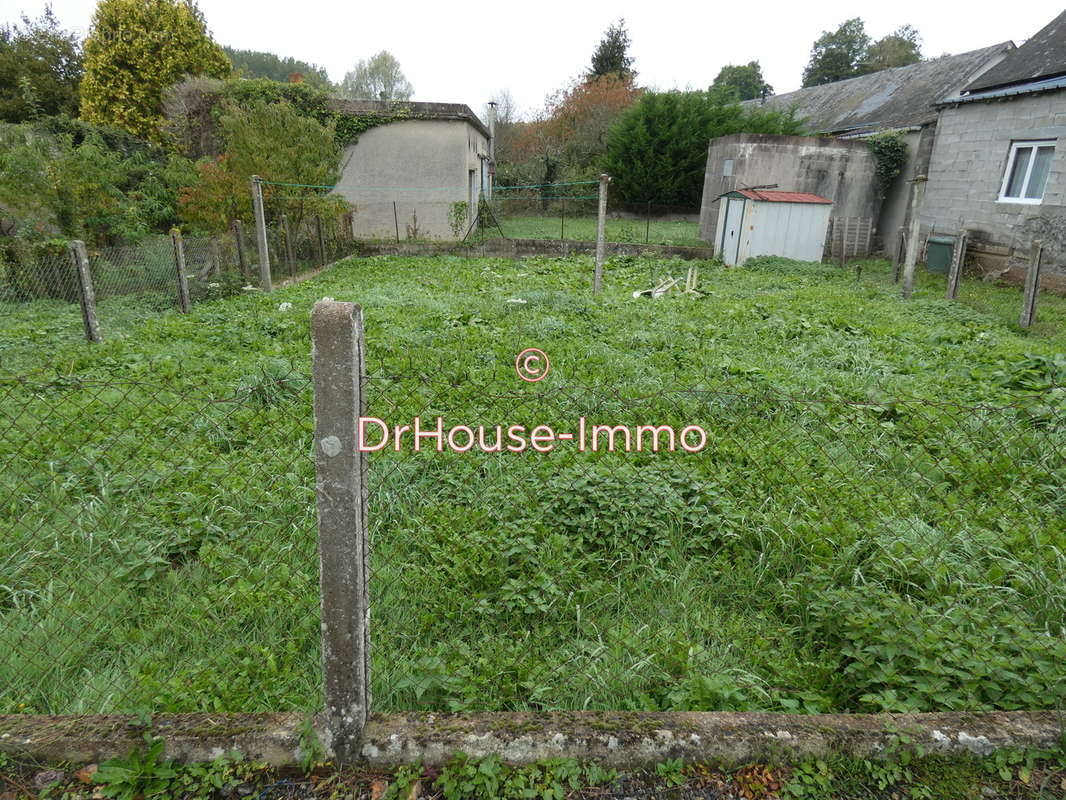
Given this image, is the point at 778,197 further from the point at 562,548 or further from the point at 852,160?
the point at 562,548

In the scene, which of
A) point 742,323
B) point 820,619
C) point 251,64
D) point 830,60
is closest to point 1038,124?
point 742,323

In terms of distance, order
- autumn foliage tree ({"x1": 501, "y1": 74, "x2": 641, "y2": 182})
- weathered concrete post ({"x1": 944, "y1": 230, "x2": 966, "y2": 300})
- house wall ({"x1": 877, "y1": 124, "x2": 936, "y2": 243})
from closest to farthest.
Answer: weathered concrete post ({"x1": 944, "y1": 230, "x2": 966, "y2": 300})
house wall ({"x1": 877, "y1": 124, "x2": 936, "y2": 243})
autumn foliage tree ({"x1": 501, "y1": 74, "x2": 641, "y2": 182})

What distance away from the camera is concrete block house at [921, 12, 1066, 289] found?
10.9 m

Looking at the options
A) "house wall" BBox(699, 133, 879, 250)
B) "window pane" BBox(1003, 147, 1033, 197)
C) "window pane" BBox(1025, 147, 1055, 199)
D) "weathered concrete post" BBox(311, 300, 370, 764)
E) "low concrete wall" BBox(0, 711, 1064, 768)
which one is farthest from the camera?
"house wall" BBox(699, 133, 879, 250)

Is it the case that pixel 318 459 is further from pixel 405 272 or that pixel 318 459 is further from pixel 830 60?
pixel 830 60

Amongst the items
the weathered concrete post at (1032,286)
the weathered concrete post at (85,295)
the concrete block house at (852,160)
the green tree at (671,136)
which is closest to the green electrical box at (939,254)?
the concrete block house at (852,160)

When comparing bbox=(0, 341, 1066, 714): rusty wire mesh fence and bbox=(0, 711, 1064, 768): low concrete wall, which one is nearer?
bbox=(0, 711, 1064, 768): low concrete wall

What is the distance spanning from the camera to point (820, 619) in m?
2.50

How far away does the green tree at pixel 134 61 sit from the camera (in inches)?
733

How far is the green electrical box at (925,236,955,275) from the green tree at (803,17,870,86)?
3324cm

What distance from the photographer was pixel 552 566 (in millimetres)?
2797

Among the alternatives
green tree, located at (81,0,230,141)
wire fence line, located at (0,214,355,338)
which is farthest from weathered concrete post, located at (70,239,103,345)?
green tree, located at (81,0,230,141)

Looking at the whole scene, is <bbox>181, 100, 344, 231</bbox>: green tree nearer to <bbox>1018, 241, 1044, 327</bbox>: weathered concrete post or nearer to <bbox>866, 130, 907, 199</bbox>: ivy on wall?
<bbox>1018, 241, 1044, 327</bbox>: weathered concrete post

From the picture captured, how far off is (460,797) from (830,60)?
49.6 meters
